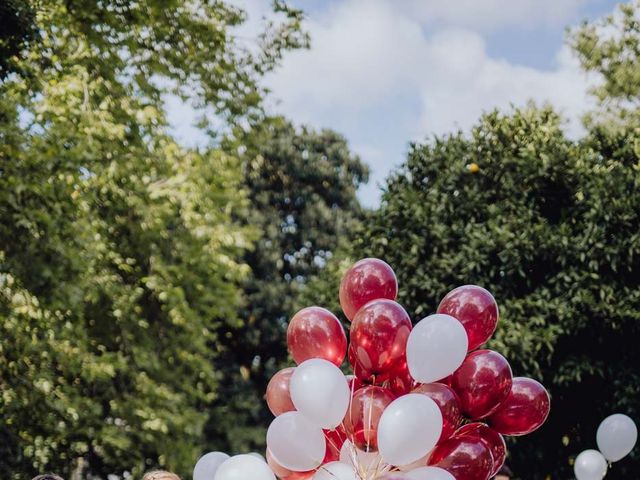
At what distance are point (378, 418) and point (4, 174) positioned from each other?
5770 mm

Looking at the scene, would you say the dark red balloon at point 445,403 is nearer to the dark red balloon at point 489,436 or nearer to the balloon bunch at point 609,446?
the dark red balloon at point 489,436

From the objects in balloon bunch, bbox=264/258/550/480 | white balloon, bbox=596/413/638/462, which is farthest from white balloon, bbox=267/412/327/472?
white balloon, bbox=596/413/638/462

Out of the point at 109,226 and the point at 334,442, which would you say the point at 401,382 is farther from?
the point at 109,226

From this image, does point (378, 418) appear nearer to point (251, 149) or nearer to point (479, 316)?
point (479, 316)

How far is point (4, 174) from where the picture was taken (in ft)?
27.5

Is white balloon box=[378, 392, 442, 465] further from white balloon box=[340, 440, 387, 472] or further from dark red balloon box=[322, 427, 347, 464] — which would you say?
dark red balloon box=[322, 427, 347, 464]

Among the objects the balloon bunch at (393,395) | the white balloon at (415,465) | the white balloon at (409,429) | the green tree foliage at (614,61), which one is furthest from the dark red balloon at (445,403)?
the green tree foliage at (614,61)

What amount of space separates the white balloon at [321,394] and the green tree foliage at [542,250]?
14.0ft

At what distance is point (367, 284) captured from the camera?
478 cm

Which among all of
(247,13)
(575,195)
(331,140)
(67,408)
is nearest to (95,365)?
(67,408)

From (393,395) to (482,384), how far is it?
19.6 inches

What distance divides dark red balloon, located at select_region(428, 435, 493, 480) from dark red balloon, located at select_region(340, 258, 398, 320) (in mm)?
978

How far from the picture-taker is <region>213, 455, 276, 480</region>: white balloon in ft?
12.3

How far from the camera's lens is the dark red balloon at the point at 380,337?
171 inches
